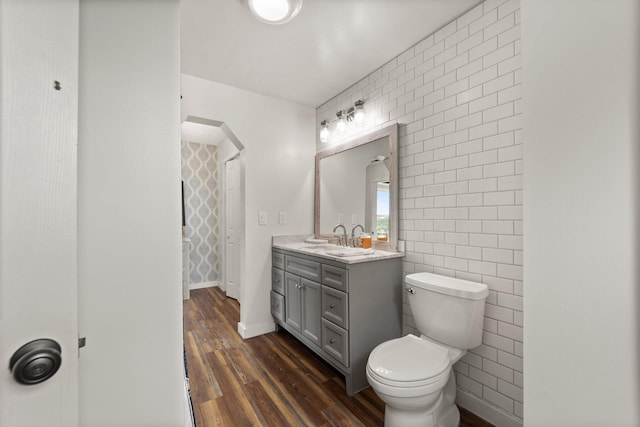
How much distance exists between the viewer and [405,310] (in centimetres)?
208

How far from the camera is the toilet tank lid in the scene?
4.87ft

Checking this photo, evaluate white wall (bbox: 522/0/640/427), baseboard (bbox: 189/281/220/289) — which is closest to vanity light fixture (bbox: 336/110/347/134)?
white wall (bbox: 522/0/640/427)

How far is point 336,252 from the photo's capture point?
2229 mm

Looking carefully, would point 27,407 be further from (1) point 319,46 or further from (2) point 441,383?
(1) point 319,46

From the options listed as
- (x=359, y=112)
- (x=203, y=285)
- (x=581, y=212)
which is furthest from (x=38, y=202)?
(x=203, y=285)

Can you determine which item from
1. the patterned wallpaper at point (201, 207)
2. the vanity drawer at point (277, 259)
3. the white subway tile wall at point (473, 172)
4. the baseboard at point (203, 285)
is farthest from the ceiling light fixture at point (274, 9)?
the baseboard at point (203, 285)

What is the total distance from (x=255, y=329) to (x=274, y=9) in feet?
8.63

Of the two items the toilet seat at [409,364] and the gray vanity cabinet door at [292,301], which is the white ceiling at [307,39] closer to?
the gray vanity cabinet door at [292,301]

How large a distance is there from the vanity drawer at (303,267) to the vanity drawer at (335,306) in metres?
0.15

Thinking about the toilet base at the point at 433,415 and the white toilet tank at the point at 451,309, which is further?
the white toilet tank at the point at 451,309

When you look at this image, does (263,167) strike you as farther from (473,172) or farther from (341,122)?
(473,172)

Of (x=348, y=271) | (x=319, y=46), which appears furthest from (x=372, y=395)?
(x=319, y=46)

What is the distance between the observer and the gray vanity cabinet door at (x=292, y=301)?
7.88 ft

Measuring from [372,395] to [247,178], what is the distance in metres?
2.09
